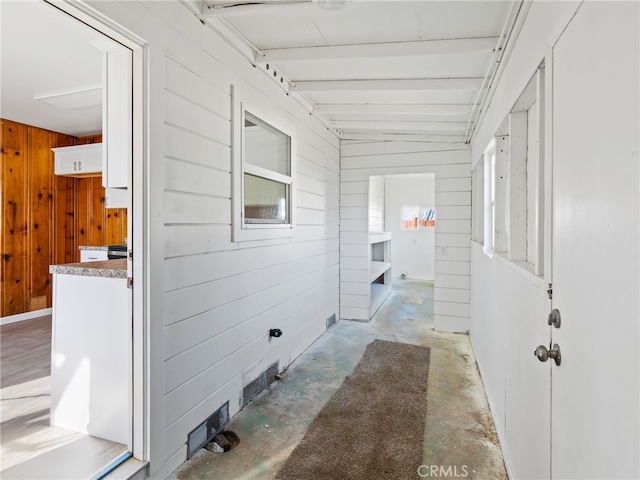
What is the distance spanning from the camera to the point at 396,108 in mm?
3633

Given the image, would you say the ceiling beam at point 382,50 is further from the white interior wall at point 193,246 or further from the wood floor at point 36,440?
the wood floor at point 36,440

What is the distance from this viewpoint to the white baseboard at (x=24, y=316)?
177 inches

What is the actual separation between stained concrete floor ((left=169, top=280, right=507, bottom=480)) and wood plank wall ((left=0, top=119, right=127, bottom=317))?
387 centimetres

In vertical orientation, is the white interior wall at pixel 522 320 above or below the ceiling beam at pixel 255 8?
below

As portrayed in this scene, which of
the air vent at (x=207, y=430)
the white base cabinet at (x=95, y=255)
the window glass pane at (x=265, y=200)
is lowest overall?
the air vent at (x=207, y=430)

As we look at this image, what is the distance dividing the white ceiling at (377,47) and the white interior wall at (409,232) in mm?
4757

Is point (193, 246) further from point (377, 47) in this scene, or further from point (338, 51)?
point (377, 47)

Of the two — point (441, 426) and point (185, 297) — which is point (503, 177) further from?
point (185, 297)

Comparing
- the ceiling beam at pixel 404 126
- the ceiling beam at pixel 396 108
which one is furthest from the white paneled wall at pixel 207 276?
the ceiling beam at pixel 404 126

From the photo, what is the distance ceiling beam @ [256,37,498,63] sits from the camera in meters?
2.28

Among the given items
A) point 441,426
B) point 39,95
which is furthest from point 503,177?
point 39,95

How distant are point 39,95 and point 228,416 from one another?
149 inches

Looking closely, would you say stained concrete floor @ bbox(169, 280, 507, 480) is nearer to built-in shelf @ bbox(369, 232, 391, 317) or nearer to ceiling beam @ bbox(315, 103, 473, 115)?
built-in shelf @ bbox(369, 232, 391, 317)

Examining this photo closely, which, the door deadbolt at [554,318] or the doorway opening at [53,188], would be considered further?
the doorway opening at [53,188]
